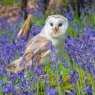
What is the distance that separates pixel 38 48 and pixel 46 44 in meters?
0.10

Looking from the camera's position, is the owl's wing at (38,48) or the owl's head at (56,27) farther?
the owl's head at (56,27)

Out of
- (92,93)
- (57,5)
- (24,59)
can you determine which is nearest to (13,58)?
(24,59)

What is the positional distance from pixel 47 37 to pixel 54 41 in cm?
13

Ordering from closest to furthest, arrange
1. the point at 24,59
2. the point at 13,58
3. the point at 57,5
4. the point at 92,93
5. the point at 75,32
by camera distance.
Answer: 1. the point at 92,93
2. the point at 24,59
3. the point at 13,58
4. the point at 75,32
5. the point at 57,5

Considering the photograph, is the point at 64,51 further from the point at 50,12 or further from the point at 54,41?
the point at 50,12

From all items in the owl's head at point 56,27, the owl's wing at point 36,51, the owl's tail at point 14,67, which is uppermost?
the owl's head at point 56,27

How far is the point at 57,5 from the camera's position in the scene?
1031 cm

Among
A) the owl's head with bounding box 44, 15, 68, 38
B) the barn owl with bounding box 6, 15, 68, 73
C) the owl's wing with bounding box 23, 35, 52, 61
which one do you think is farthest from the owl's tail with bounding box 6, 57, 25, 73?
the owl's head with bounding box 44, 15, 68, 38

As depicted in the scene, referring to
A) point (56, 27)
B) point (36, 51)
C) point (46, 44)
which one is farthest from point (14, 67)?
point (56, 27)

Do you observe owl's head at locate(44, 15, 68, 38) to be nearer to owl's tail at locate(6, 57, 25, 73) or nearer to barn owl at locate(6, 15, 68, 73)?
barn owl at locate(6, 15, 68, 73)

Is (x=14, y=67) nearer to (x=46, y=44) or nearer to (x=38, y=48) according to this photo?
(x=38, y=48)

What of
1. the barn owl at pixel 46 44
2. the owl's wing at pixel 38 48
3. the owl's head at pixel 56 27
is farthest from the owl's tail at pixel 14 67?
the owl's head at pixel 56 27

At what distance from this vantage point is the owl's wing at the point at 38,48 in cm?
504

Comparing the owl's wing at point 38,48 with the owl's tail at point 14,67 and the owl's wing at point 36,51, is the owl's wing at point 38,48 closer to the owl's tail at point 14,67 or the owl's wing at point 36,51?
the owl's wing at point 36,51
